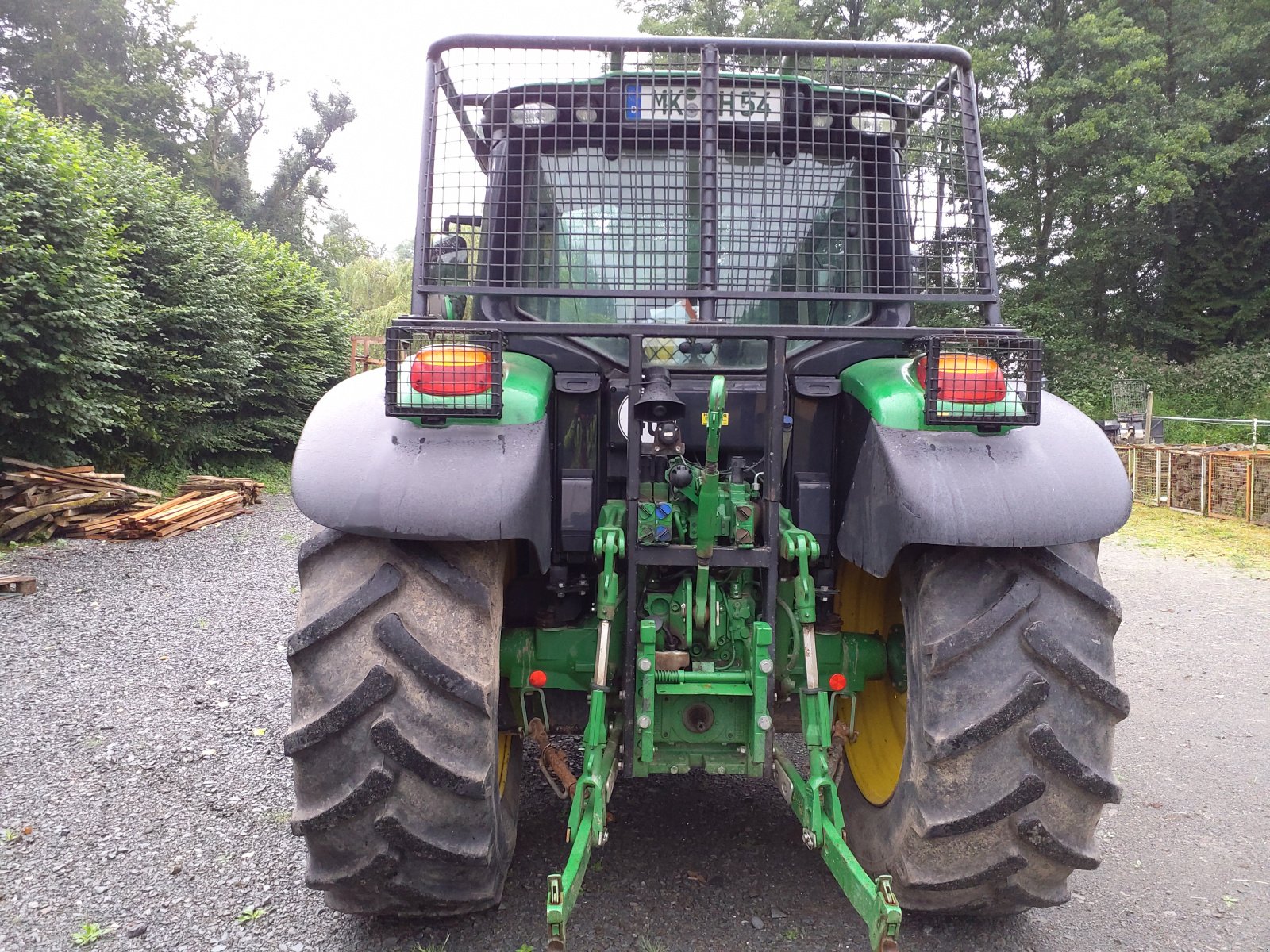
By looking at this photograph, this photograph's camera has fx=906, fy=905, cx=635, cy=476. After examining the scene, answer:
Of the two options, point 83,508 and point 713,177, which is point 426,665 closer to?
point 713,177

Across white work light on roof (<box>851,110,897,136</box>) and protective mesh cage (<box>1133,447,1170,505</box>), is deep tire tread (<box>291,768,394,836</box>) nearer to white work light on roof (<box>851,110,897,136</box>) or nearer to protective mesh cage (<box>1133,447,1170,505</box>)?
white work light on roof (<box>851,110,897,136</box>)

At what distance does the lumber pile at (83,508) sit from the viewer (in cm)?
841

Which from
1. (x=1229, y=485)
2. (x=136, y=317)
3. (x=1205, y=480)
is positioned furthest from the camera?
(x=1205, y=480)

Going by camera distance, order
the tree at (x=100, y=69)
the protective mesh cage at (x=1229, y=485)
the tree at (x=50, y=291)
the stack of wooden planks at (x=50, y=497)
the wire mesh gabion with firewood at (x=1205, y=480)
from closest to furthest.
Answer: the tree at (x=50, y=291) → the stack of wooden planks at (x=50, y=497) → the wire mesh gabion with firewood at (x=1205, y=480) → the protective mesh cage at (x=1229, y=485) → the tree at (x=100, y=69)

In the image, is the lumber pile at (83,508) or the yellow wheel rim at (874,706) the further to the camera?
the lumber pile at (83,508)

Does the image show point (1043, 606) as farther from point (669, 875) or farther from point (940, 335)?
point (669, 875)

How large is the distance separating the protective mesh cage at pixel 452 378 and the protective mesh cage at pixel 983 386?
108 centimetres

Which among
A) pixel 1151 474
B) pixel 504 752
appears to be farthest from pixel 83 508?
pixel 1151 474

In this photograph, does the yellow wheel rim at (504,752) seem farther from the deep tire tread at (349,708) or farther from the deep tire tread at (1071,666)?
Answer: the deep tire tread at (1071,666)

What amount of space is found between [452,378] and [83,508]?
8524mm

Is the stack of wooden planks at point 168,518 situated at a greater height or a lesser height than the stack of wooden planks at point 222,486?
lesser

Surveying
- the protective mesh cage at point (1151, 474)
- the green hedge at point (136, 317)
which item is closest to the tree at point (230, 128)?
the green hedge at point (136, 317)

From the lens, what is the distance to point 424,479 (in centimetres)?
216

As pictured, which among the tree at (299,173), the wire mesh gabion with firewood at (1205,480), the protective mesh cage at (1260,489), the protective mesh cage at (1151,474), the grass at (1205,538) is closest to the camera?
the grass at (1205,538)
